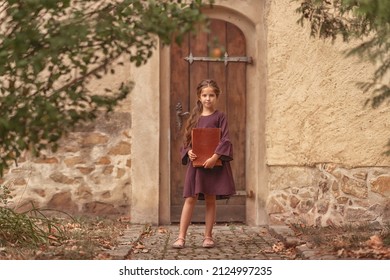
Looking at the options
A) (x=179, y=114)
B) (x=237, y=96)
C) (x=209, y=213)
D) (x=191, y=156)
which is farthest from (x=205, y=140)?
(x=237, y=96)

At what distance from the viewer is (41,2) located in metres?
3.82

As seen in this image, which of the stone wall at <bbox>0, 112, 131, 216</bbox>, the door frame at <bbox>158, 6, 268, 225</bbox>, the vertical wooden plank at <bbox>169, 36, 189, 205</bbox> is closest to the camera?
the stone wall at <bbox>0, 112, 131, 216</bbox>

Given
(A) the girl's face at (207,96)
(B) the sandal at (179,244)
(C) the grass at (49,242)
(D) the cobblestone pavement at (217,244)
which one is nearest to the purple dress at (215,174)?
(A) the girl's face at (207,96)

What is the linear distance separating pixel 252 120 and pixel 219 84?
0.53 meters

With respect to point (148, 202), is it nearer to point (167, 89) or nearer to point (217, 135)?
point (167, 89)

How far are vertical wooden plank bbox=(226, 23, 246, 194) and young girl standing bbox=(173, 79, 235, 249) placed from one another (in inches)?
72.3

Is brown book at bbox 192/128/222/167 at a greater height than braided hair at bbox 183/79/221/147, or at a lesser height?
lesser

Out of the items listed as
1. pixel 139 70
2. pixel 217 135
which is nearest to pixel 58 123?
pixel 217 135

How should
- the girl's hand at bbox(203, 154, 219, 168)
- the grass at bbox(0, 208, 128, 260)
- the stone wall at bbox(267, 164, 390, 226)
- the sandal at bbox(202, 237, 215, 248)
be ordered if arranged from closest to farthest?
the grass at bbox(0, 208, 128, 260), the girl's hand at bbox(203, 154, 219, 168), the sandal at bbox(202, 237, 215, 248), the stone wall at bbox(267, 164, 390, 226)

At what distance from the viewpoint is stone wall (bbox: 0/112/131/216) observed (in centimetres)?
706

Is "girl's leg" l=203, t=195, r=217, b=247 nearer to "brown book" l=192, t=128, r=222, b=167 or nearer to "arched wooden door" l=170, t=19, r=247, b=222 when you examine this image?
"brown book" l=192, t=128, r=222, b=167

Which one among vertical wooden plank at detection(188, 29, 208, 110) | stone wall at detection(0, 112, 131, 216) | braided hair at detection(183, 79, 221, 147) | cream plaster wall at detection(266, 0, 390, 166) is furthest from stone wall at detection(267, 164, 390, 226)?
braided hair at detection(183, 79, 221, 147)

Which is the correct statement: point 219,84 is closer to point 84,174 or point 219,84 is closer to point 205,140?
point 84,174

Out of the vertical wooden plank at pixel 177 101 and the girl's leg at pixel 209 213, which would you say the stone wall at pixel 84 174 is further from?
the girl's leg at pixel 209 213
